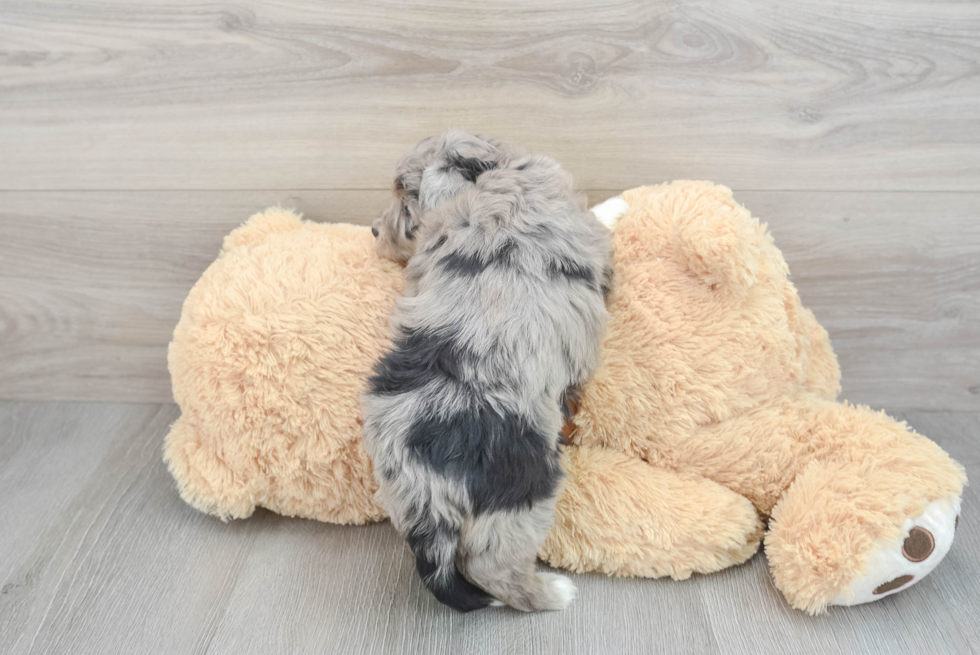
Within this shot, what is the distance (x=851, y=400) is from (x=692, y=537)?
575 mm

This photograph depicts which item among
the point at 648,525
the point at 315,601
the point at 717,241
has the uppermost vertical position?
the point at 717,241

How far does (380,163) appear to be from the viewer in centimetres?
115

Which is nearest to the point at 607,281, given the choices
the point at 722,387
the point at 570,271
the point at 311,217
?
the point at 570,271

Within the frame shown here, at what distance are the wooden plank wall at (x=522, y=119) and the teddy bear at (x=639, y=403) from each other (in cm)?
18

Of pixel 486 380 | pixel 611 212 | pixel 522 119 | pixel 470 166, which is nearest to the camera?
pixel 486 380

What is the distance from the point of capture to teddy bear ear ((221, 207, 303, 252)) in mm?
1119

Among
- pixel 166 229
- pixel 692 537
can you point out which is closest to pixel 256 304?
pixel 166 229

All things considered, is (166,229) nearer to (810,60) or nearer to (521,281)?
(521,281)

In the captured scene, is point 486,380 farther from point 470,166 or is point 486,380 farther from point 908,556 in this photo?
point 908,556

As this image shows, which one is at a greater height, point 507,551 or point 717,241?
→ point 717,241

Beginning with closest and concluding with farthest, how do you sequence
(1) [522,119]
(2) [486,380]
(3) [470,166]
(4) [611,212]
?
(2) [486,380], (3) [470,166], (4) [611,212], (1) [522,119]

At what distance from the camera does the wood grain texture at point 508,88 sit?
3.50 feet

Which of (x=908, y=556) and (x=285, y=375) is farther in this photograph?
(x=285, y=375)

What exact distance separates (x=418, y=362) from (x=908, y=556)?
2.02 ft
